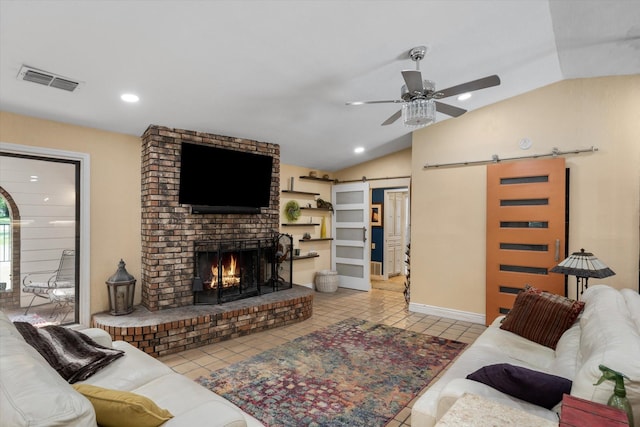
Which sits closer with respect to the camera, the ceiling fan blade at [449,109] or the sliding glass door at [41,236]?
the ceiling fan blade at [449,109]

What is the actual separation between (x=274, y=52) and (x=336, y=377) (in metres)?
2.76

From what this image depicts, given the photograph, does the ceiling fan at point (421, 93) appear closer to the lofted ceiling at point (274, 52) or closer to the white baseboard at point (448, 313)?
the lofted ceiling at point (274, 52)

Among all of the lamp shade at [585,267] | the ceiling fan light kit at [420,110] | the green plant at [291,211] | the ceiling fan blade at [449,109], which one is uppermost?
the ceiling fan blade at [449,109]

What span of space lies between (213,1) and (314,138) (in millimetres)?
2892

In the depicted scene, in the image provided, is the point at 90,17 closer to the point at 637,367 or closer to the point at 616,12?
the point at 637,367

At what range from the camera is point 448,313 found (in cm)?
461

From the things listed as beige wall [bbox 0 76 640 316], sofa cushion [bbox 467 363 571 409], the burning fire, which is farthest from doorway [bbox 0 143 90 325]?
sofa cushion [bbox 467 363 571 409]

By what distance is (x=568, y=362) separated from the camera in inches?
74.8

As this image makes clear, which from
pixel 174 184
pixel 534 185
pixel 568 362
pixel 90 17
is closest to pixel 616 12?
pixel 534 185

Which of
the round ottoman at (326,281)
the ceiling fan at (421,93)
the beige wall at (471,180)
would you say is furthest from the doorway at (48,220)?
the round ottoman at (326,281)

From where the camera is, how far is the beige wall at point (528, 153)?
A: 356 centimetres

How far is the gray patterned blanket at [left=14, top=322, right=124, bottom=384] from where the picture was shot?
1.76 meters

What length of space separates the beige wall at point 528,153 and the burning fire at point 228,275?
260cm

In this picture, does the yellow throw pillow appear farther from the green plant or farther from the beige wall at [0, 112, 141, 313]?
the green plant
